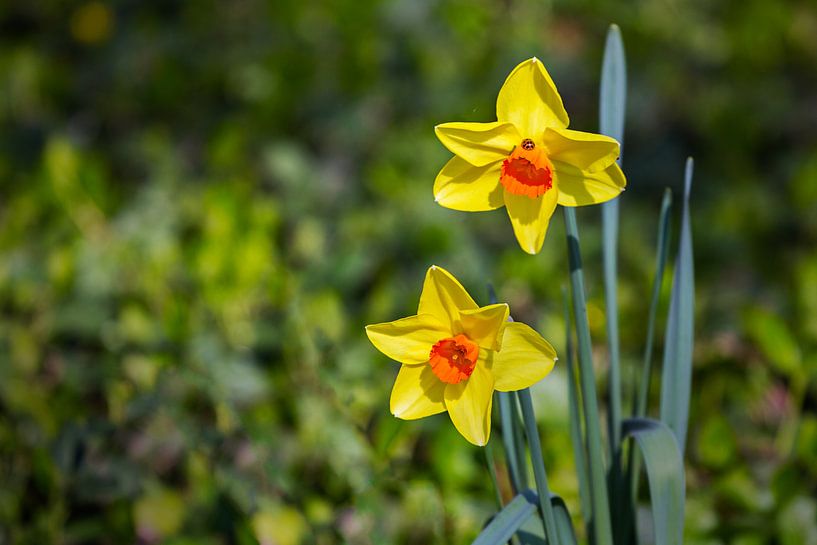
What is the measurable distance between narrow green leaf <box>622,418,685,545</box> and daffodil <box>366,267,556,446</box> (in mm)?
188

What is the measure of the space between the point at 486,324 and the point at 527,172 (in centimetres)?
15

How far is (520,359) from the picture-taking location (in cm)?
77

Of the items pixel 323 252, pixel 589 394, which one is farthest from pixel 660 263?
pixel 323 252

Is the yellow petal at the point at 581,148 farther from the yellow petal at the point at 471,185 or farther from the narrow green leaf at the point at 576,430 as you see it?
the narrow green leaf at the point at 576,430

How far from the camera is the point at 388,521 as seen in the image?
123 cm

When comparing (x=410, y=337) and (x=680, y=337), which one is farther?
(x=680, y=337)

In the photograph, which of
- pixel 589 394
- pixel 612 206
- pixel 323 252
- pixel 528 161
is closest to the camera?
pixel 528 161

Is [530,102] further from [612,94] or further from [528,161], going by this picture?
[612,94]

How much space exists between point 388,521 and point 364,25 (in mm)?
1639

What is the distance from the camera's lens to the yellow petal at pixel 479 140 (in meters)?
0.76

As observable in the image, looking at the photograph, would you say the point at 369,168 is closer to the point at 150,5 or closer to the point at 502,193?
the point at 150,5

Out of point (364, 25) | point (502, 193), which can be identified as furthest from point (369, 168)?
point (502, 193)

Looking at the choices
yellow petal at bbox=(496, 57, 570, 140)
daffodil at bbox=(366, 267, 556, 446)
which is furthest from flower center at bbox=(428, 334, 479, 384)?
yellow petal at bbox=(496, 57, 570, 140)

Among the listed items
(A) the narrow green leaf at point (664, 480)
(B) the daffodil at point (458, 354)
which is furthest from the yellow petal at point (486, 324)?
(A) the narrow green leaf at point (664, 480)
